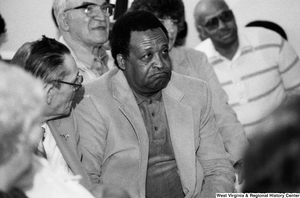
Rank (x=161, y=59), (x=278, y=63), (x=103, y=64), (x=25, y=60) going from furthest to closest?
(x=278, y=63) → (x=103, y=64) → (x=161, y=59) → (x=25, y=60)

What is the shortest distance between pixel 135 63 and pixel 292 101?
1430mm

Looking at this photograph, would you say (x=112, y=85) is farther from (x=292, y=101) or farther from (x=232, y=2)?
(x=232, y=2)

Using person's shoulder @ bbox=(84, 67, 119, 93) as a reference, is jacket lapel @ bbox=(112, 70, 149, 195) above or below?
below

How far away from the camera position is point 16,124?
3.88ft

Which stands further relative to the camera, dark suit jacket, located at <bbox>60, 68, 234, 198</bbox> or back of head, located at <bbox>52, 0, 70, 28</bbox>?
back of head, located at <bbox>52, 0, 70, 28</bbox>

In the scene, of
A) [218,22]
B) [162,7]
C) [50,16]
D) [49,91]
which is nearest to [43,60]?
[49,91]

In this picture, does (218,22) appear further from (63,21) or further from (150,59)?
(150,59)

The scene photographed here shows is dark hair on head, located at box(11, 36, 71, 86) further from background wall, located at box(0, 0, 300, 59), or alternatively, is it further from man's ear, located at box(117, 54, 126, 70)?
background wall, located at box(0, 0, 300, 59)

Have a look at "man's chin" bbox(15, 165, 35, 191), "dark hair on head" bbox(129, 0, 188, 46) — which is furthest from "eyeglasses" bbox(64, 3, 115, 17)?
"man's chin" bbox(15, 165, 35, 191)

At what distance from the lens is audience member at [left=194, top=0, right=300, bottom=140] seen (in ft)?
10.6

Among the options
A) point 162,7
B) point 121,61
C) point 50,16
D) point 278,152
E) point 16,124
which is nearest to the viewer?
point 278,152

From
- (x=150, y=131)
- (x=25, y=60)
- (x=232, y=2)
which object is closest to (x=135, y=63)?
(x=150, y=131)

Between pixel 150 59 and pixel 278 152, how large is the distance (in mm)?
1437

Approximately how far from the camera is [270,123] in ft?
2.69
